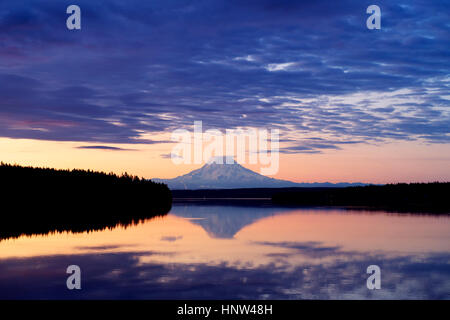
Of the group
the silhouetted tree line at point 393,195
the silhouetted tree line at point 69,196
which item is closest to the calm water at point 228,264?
the silhouetted tree line at point 69,196

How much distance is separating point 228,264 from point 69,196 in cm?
4291

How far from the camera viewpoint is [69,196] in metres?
56.0

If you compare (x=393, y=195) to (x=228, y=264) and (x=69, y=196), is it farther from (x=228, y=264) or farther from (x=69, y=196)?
(x=228, y=264)

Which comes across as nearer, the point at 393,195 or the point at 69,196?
the point at 69,196

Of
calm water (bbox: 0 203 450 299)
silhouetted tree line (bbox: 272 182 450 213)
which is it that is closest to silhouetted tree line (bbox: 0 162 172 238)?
calm water (bbox: 0 203 450 299)

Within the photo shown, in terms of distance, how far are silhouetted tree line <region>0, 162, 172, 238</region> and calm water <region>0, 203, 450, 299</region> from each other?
13535 mm

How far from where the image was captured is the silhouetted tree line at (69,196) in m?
42.8

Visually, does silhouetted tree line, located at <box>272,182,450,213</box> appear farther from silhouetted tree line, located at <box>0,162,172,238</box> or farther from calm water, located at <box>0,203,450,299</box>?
calm water, located at <box>0,203,450,299</box>

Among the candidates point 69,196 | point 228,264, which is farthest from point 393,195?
point 228,264

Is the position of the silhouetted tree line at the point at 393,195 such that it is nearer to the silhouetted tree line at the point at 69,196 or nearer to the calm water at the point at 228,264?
the silhouetted tree line at the point at 69,196

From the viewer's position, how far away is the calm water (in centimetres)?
1272

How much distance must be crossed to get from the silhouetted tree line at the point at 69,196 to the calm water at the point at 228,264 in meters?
13.5

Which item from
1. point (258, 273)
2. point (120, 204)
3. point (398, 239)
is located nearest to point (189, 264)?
point (258, 273)
